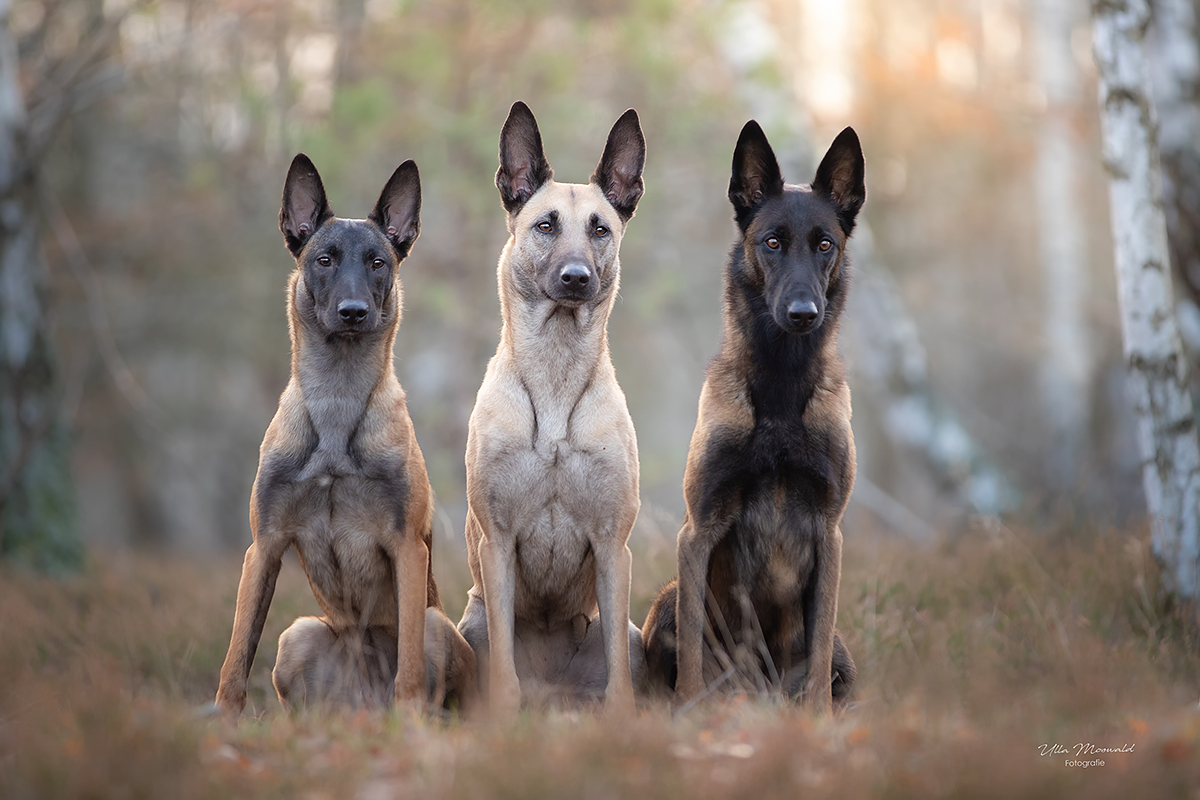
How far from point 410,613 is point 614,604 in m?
0.87

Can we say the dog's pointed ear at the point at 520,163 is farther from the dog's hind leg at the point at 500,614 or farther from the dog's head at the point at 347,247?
the dog's hind leg at the point at 500,614

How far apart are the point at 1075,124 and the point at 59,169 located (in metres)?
14.8

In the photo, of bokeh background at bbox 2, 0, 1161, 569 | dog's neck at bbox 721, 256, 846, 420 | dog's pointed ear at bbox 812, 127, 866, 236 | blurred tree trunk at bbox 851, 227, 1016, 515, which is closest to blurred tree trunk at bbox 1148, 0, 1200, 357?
bokeh background at bbox 2, 0, 1161, 569

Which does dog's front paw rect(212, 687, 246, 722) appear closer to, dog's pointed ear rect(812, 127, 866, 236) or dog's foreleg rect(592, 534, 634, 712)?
dog's foreleg rect(592, 534, 634, 712)

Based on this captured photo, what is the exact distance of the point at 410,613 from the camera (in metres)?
4.22

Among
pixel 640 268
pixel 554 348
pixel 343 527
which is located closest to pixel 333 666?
pixel 343 527

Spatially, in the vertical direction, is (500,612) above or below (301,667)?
above

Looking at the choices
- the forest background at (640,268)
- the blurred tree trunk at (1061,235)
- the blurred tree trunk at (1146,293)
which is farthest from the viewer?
the blurred tree trunk at (1061,235)

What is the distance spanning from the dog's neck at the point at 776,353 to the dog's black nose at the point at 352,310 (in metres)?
1.67

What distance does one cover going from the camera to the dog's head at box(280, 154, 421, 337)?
4477 millimetres

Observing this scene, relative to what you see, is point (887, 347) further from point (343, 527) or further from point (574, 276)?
point (343, 527)

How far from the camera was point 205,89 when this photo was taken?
12.6 metres

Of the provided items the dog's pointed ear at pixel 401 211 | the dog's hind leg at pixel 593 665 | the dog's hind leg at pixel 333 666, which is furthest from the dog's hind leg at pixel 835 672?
the dog's pointed ear at pixel 401 211

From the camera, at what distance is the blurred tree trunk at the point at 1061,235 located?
14.6 m
